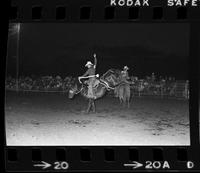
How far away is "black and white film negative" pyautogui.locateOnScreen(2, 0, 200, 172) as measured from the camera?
25.5ft

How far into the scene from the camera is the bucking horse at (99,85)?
7.86 m

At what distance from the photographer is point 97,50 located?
25.6 feet

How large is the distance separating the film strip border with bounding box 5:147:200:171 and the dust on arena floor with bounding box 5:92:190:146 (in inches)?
4.3

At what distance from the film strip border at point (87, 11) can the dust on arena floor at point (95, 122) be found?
1.18m

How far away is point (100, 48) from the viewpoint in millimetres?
7797

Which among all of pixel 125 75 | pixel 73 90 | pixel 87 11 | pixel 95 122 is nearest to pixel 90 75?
pixel 73 90

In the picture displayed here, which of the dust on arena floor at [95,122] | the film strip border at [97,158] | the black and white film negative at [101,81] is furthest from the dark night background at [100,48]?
the film strip border at [97,158]

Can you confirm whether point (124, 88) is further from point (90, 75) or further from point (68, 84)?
point (68, 84)

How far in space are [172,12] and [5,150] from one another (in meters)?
3.24

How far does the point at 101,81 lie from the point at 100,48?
1.64ft

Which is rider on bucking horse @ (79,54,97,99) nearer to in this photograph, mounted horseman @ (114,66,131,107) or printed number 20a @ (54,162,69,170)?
mounted horseman @ (114,66,131,107)

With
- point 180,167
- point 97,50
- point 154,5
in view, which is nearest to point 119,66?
point 97,50

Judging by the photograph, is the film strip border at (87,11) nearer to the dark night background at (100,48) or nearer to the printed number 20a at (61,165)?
the dark night background at (100,48)

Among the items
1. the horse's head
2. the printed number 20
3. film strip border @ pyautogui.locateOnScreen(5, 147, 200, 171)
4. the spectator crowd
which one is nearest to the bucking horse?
the horse's head
